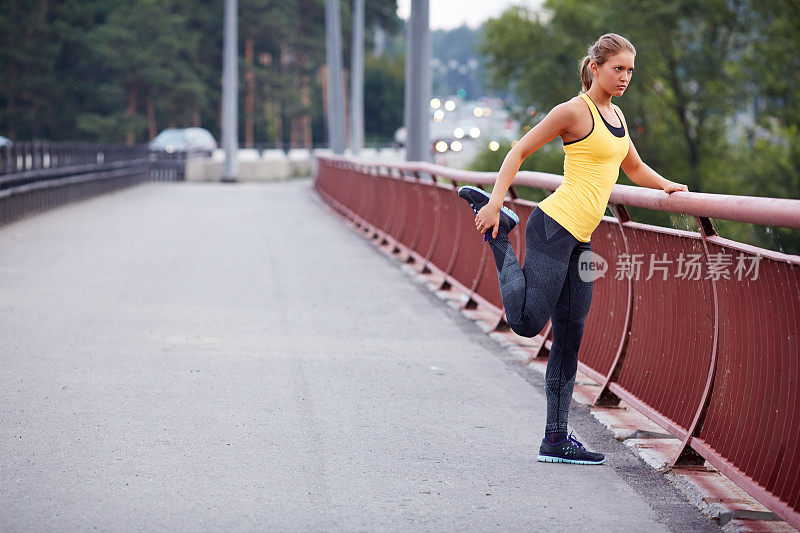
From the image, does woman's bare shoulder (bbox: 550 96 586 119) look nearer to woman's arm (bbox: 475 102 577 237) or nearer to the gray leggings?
woman's arm (bbox: 475 102 577 237)

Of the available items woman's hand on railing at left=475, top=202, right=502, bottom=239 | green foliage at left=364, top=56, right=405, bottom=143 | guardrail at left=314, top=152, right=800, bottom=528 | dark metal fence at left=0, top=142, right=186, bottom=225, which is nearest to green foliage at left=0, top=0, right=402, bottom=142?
green foliage at left=364, top=56, right=405, bottom=143

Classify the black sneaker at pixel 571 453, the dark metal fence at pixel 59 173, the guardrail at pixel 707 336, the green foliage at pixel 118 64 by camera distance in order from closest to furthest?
the guardrail at pixel 707 336
the black sneaker at pixel 571 453
the dark metal fence at pixel 59 173
the green foliage at pixel 118 64

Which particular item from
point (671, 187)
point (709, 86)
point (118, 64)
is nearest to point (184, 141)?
point (118, 64)

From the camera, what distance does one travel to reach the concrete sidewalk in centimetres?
496

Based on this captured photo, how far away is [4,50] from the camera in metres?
65.1

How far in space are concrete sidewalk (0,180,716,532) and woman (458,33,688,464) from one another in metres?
0.79

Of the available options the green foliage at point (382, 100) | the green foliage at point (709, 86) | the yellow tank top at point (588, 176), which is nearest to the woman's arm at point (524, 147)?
the yellow tank top at point (588, 176)

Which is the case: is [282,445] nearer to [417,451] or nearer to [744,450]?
[417,451]

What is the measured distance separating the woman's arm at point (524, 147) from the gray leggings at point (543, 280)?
0.14 m

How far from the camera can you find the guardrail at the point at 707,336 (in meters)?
4.73

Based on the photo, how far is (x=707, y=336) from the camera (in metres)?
5.70

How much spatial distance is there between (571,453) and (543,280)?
95cm

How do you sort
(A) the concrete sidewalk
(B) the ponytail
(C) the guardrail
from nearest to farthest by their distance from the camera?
1. (C) the guardrail
2. (A) the concrete sidewalk
3. (B) the ponytail

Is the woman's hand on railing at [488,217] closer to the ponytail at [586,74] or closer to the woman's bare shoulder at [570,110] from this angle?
the woman's bare shoulder at [570,110]
